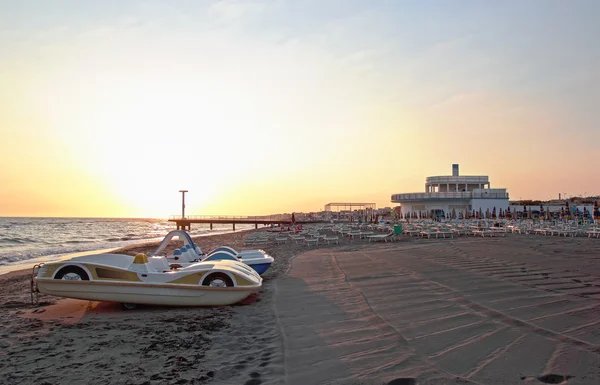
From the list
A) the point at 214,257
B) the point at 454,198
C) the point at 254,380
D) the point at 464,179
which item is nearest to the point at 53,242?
the point at 214,257

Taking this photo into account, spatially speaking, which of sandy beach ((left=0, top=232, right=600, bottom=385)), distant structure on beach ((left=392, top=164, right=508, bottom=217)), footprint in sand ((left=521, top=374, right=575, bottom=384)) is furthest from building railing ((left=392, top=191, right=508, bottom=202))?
footprint in sand ((left=521, top=374, right=575, bottom=384))

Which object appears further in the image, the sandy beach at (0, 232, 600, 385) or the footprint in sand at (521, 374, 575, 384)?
the sandy beach at (0, 232, 600, 385)

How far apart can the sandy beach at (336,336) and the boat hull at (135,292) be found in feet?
0.70

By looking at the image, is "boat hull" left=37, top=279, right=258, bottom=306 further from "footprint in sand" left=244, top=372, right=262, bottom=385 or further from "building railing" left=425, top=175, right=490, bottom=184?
"building railing" left=425, top=175, right=490, bottom=184

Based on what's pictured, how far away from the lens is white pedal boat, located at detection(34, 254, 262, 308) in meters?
7.10

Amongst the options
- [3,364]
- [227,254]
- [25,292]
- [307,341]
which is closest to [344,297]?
[307,341]

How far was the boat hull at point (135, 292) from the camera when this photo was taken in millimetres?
7094

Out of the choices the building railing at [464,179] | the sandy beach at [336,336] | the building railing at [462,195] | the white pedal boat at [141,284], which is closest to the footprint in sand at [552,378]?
the sandy beach at [336,336]

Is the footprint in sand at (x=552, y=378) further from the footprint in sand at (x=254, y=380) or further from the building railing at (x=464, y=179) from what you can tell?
the building railing at (x=464, y=179)

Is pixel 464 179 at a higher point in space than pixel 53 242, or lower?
higher

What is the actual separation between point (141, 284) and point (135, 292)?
0.18 metres

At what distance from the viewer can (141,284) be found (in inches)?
280

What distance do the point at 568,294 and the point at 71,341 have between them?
807 cm

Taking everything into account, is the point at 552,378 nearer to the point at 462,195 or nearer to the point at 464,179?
the point at 462,195
